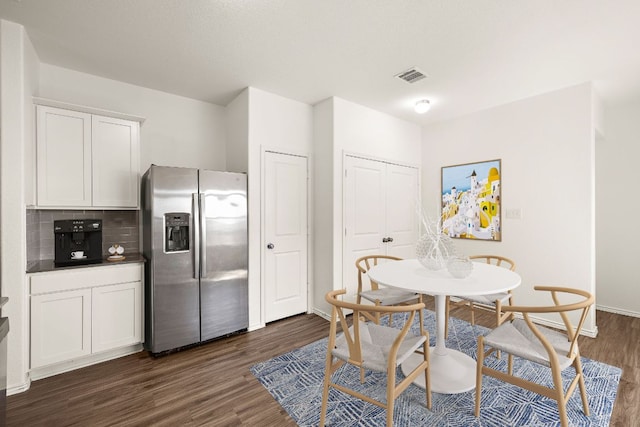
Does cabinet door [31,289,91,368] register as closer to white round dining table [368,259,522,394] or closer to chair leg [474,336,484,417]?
white round dining table [368,259,522,394]

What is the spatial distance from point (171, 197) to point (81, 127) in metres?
0.98

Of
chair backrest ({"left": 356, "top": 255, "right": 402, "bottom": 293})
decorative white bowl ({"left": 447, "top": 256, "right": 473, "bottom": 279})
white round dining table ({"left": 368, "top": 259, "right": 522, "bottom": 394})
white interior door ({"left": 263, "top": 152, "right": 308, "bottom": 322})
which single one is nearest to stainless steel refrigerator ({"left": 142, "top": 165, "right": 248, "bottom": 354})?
white interior door ({"left": 263, "top": 152, "right": 308, "bottom": 322})

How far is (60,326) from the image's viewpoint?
241 centimetres

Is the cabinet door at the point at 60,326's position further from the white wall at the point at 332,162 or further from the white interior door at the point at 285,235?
the white wall at the point at 332,162

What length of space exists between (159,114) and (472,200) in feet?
13.6

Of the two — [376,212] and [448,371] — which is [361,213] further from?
[448,371]

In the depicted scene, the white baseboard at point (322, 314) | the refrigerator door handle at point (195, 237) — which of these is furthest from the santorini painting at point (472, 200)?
the refrigerator door handle at point (195, 237)

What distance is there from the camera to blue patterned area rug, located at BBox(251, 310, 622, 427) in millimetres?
1875

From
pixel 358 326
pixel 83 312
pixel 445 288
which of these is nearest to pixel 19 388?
pixel 83 312

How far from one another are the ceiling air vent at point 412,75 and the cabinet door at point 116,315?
3269mm

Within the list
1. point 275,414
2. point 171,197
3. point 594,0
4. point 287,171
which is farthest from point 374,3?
point 275,414

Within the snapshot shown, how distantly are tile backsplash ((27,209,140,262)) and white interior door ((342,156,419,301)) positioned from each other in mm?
2387

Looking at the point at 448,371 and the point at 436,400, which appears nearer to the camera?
the point at 436,400

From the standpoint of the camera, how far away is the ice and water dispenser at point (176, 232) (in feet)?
9.19
